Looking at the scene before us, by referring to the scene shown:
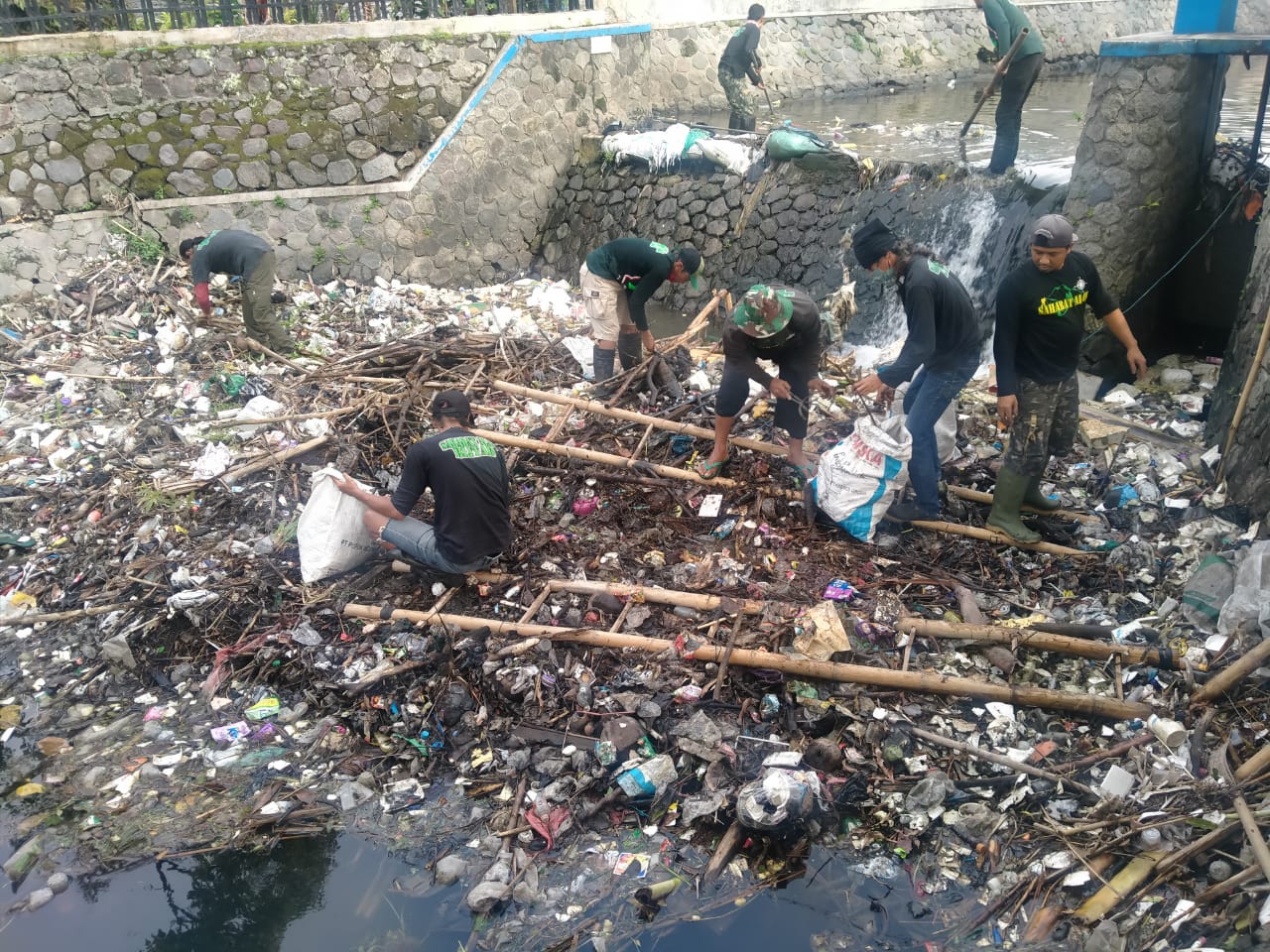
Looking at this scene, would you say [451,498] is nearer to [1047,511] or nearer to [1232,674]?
[1047,511]

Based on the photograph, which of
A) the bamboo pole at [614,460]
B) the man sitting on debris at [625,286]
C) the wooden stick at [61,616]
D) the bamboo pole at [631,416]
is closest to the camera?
the wooden stick at [61,616]

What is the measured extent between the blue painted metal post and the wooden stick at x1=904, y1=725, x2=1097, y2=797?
5.97m

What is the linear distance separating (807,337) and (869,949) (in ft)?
11.8

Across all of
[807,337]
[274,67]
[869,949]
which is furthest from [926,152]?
[869,949]

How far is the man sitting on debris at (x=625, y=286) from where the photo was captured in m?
6.93

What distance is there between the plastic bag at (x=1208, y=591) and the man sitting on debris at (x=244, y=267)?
7.67 meters

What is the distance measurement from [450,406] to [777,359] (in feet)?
7.44

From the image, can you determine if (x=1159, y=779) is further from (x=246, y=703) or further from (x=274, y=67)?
(x=274, y=67)

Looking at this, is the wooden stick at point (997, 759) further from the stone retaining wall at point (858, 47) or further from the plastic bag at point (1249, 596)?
the stone retaining wall at point (858, 47)

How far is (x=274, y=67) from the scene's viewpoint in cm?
1026

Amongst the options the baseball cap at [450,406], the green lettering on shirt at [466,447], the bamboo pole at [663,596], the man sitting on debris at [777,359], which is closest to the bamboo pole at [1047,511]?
the man sitting on debris at [777,359]

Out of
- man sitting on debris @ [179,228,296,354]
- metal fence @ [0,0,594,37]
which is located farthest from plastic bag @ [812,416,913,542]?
metal fence @ [0,0,594,37]

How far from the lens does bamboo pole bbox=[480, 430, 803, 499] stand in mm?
6043

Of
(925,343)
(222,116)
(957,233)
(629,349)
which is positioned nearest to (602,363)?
(629,349)
